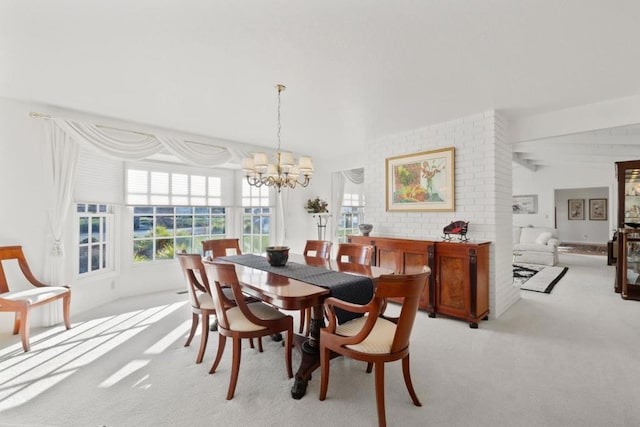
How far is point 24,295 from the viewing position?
9.34 ft

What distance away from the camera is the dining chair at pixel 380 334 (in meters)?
1.65

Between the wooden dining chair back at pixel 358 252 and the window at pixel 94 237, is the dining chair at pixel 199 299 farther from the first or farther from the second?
the window at pixel 94 237

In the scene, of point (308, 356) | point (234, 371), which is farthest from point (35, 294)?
point (308, 356)

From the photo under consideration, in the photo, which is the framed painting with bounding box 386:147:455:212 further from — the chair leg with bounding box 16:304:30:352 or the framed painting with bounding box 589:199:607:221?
the framed painting with bounding box 589:199:607:221

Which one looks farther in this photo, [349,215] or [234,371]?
[349,215]

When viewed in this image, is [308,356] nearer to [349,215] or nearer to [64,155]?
[64,155]

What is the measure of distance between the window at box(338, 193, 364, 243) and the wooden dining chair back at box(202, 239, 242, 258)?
9.32 ft

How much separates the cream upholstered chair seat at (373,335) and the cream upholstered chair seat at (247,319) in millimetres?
516

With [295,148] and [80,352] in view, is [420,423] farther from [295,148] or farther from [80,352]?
[295,148]

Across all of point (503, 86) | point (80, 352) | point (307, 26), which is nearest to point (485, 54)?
point (503, 86)

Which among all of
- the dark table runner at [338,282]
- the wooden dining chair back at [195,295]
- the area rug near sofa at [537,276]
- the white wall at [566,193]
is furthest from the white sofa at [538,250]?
the wooden dining chair back at [195,295]

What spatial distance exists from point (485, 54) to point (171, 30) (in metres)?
2.31

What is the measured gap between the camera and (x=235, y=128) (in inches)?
166

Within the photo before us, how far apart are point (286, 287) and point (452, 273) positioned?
224cm
